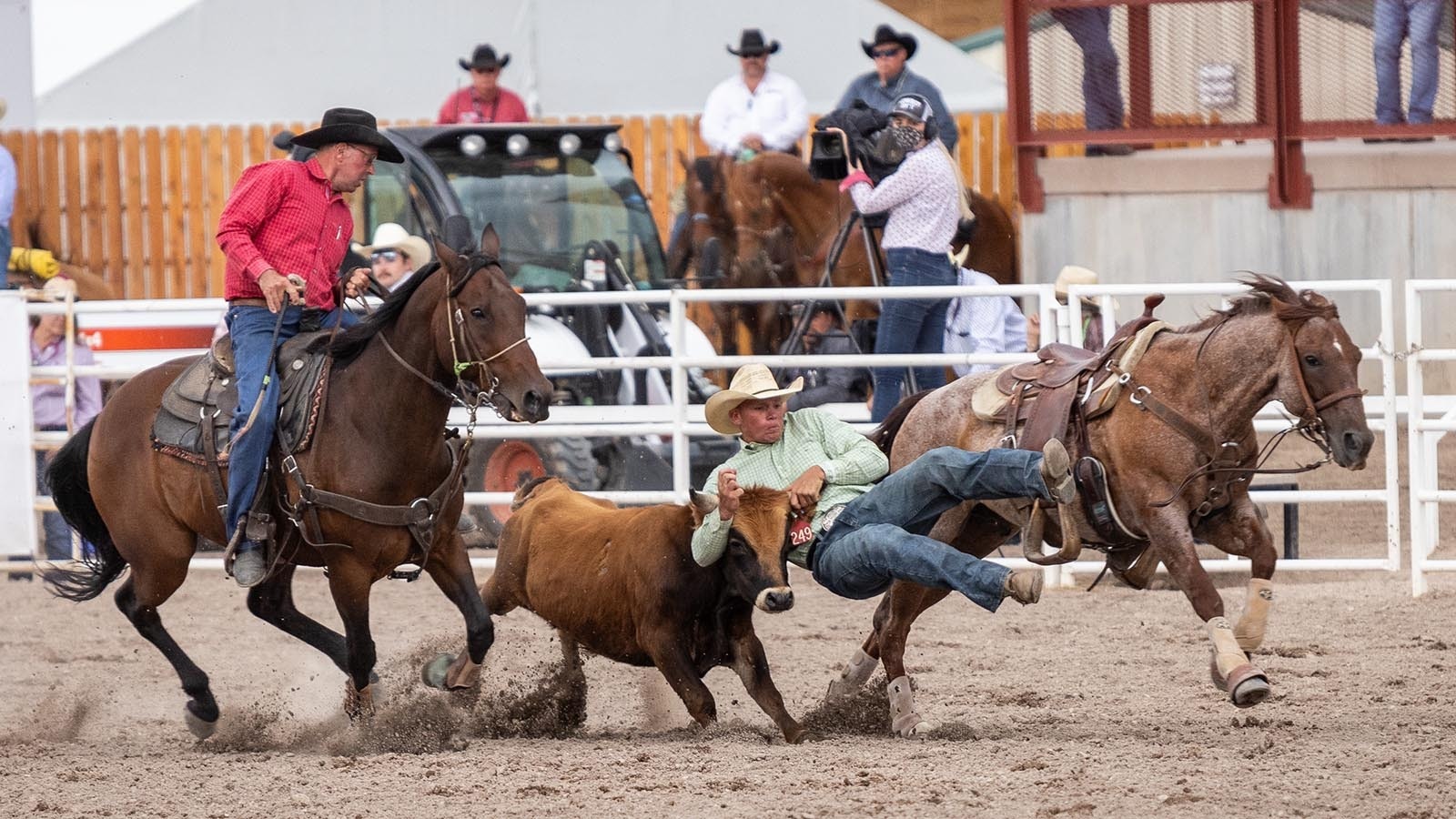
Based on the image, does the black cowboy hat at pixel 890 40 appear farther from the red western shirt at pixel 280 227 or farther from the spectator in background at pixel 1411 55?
the red western shirt at pixel 280 227

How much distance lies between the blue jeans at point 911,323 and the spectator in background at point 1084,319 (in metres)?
0.52

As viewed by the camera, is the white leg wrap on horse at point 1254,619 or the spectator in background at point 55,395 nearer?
the white leg wrap on horse at point 1254,619

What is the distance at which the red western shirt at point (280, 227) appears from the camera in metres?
6.48

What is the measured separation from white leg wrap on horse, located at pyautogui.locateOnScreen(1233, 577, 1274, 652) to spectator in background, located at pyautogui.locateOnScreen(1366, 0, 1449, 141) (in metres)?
5.97

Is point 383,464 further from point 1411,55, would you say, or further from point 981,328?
point 1411,55

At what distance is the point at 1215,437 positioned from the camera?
6.14m

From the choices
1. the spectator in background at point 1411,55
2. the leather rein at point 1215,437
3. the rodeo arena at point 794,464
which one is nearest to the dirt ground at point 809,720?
the rodeo arena at point 794,464

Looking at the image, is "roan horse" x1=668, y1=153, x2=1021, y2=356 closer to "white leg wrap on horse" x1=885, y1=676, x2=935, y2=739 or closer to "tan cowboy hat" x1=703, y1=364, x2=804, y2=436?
"tan cowboy hat" x1=703, y1=364, x2=804, y2=436

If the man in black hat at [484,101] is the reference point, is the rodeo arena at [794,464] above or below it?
below

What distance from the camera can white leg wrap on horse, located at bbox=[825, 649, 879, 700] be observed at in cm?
648

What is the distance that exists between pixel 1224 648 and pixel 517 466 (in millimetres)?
5593

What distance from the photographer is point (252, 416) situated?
6.32 m

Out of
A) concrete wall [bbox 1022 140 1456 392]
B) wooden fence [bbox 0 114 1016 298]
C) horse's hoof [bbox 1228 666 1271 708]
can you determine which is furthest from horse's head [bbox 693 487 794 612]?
wooden fence [bbox 0 114 1016 298]

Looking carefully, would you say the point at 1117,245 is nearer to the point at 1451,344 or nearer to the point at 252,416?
the point at 1451,344
